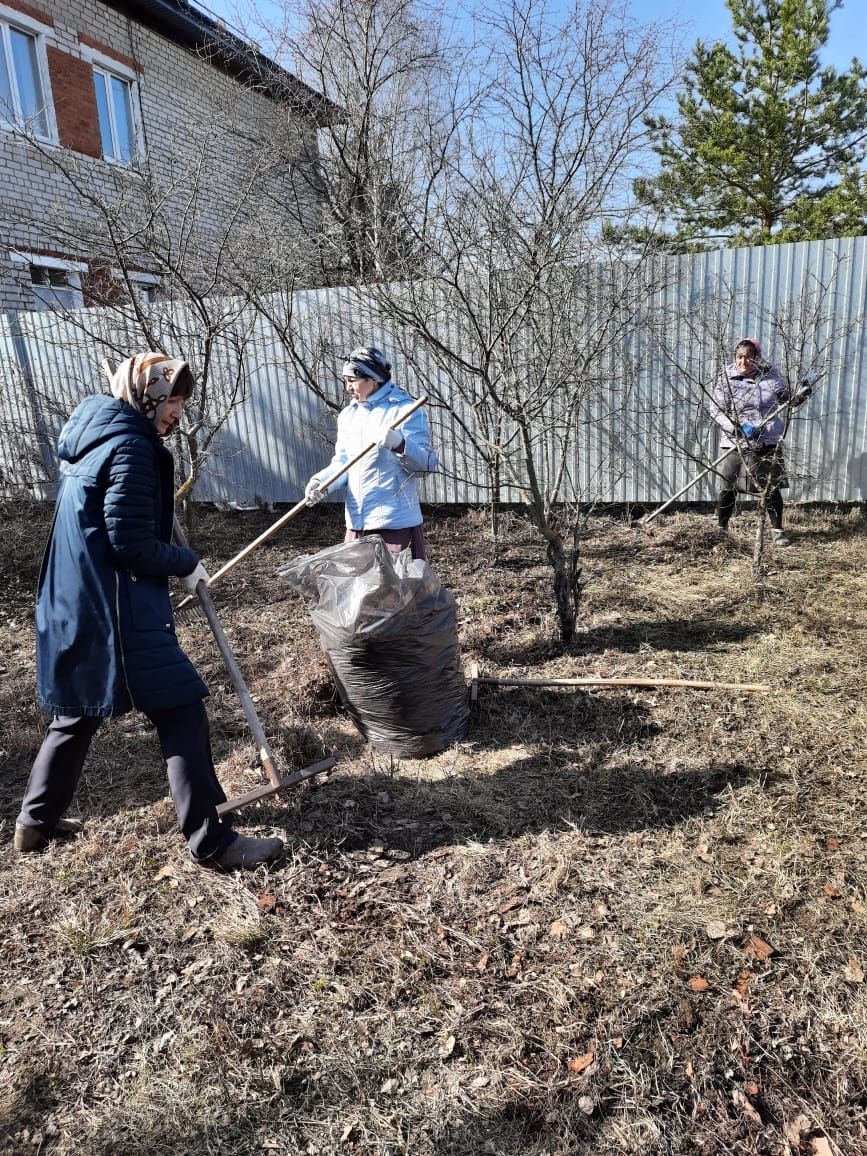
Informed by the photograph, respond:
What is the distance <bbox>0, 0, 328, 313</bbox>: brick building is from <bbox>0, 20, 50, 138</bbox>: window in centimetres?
1

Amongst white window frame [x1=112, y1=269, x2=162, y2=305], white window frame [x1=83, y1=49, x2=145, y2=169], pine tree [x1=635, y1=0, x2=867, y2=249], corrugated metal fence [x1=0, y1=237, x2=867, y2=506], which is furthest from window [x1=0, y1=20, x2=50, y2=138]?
pine tree [x1=635, y1=0, x2=867, y2=249]

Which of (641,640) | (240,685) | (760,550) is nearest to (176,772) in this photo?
(240,685)

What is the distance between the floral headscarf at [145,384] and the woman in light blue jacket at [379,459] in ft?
3.57

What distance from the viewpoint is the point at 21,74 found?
30.7 ft

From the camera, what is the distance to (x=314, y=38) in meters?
5.95

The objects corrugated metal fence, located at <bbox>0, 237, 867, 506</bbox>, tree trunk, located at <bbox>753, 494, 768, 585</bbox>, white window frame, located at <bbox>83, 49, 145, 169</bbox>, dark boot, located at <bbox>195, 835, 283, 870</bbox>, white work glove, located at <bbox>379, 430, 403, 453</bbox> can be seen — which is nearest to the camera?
dark boot, located at <bbox>195, 835, 283, 870</bbox>

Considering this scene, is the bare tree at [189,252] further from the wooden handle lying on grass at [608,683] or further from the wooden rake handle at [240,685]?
the wooden handle lying on grass at [608,683]

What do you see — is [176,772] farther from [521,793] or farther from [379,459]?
[379,459]

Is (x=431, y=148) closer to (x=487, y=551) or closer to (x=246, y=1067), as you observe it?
(x=487, y=551)

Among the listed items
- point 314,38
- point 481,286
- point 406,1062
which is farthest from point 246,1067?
point 314,38

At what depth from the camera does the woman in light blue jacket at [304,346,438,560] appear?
3.34 m

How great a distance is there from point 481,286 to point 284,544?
119 inches

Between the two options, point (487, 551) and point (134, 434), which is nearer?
point (134, 434)

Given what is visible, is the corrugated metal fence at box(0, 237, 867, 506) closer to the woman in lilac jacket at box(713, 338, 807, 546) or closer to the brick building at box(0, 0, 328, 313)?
the woman in lilac jacket at box(713, 338, 807, 546)
